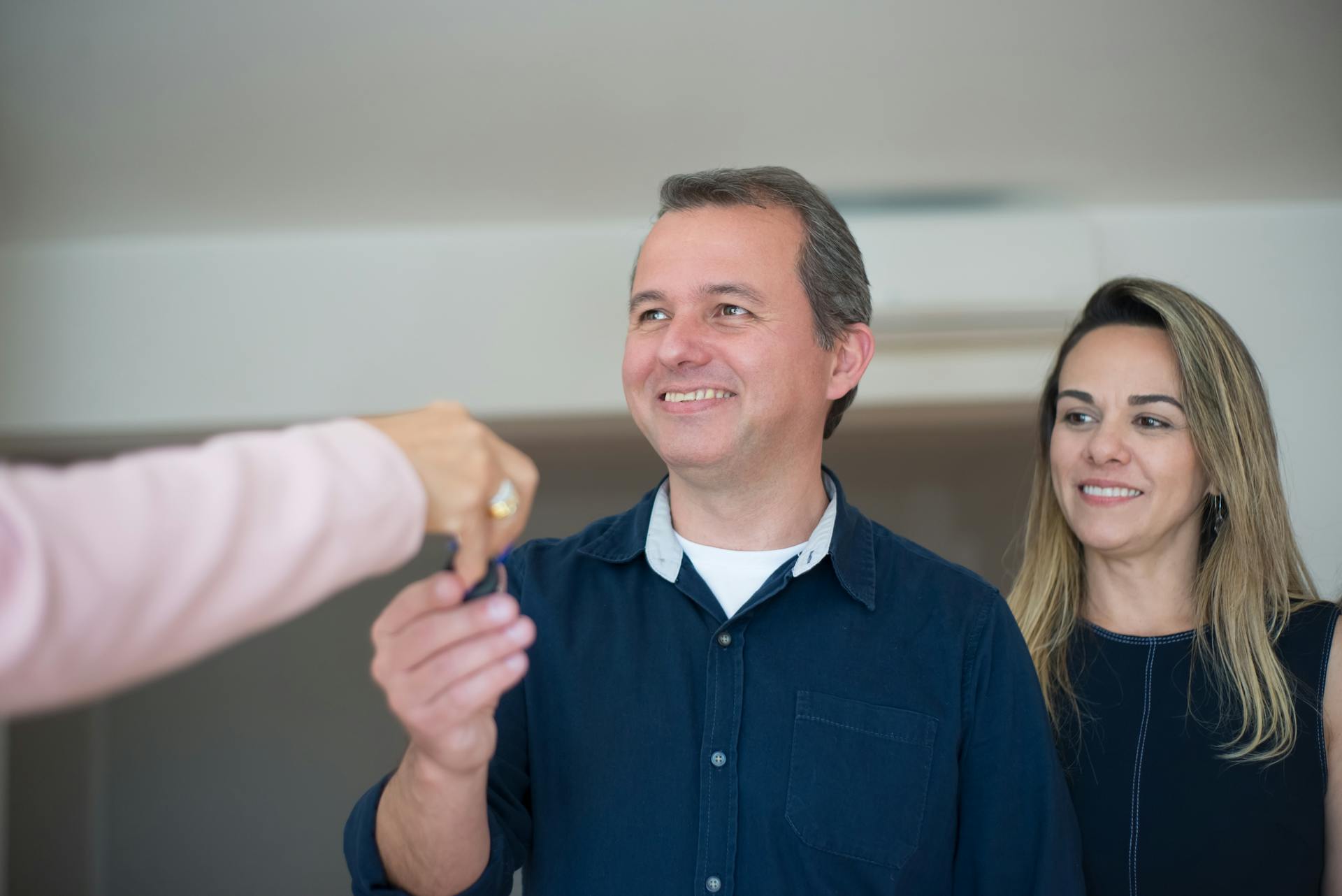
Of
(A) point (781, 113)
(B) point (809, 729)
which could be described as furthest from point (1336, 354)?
(B) point (809, 729)

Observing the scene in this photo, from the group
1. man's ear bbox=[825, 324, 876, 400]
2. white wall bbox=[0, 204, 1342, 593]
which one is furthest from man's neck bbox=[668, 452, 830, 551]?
white wall bbox=[0, 204, 1342, 593]

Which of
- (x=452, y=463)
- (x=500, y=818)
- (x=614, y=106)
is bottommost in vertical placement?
(x=500, y=818)

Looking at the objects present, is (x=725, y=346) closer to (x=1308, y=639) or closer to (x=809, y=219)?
(x=809, y=219)

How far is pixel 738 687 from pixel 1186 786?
107 cm

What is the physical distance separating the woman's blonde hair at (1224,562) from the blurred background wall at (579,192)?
0.95 m

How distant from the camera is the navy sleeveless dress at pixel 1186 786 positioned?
7.11 ft

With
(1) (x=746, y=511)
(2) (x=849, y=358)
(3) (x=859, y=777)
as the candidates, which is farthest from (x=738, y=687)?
(2) (x=849, y=358)

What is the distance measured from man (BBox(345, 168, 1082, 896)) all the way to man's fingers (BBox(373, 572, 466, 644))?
262mm

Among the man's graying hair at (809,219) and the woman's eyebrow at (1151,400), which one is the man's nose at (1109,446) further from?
the man's graying hair at (809,219)

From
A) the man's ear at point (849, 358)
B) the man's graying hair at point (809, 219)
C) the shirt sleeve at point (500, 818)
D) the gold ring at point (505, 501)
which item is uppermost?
the man's graying hair at point (809, 219)

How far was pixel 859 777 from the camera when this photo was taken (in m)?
1.76

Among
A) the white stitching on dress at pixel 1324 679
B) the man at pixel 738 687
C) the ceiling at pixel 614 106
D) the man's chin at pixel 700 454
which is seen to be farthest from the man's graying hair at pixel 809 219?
the white stitching on dress at pixel 1324 679

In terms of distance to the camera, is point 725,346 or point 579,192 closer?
point 725,346

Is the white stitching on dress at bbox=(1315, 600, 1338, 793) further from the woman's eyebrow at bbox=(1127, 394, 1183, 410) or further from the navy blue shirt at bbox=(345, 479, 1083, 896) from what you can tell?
the navy blue shirt at bbox=(345, 479, 1083, 896)
